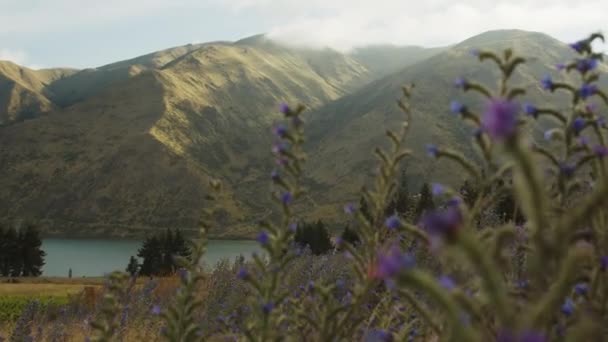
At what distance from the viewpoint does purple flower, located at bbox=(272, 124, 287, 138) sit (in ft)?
11.3

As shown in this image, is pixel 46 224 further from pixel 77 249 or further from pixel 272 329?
pixel 272 329

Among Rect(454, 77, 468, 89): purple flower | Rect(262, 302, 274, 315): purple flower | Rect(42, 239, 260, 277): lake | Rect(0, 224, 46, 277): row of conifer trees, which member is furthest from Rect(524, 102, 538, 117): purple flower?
Rect(42, 239, 260, 277): lake

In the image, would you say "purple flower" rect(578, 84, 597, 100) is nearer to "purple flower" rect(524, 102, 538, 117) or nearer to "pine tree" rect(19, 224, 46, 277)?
"purple flower" rect(524, 102, 538, 117)

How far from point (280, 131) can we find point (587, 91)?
5.81ft

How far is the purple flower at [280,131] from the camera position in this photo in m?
3.44

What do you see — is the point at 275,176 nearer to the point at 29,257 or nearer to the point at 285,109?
the point at 285,109

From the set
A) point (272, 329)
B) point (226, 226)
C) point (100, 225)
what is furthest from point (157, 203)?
point (272, 329)

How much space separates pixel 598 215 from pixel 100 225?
637ft

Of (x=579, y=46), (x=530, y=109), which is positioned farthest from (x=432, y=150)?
(x=579, y=46)

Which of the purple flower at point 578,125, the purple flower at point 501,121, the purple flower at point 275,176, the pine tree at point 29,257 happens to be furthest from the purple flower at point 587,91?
the pine tree at point 29,257

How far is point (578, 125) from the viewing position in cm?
313

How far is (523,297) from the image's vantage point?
2.70 meters

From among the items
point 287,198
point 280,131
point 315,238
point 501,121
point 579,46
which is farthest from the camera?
point 315,238

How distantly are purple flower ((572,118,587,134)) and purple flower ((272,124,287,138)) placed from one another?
5.41ft
